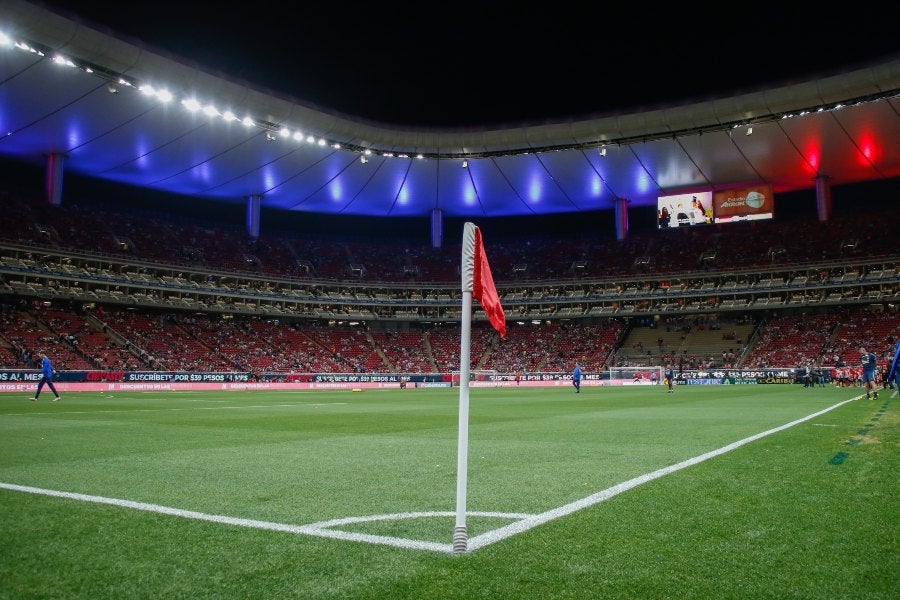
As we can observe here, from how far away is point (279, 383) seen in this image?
48.8 meters

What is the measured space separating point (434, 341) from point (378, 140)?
79.7ft

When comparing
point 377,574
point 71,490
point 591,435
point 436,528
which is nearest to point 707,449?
point 591,435

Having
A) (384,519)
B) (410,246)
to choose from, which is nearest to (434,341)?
(410,246)

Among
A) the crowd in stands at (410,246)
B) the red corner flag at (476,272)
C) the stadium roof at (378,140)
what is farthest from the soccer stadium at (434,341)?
the crowd in stands at (410,246)

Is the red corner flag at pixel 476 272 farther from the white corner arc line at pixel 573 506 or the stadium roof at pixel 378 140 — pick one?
the stadium roof at pixel 378 140

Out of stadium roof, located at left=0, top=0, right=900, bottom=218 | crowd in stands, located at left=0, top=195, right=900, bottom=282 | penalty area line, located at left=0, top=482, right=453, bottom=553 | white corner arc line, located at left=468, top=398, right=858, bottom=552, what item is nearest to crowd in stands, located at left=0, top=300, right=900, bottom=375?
crowd in stands, located at left=0, top=195, right=900, bottom=282

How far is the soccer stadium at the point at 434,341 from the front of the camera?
4340 millimetres

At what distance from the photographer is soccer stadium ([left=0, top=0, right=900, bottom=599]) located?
434 cm

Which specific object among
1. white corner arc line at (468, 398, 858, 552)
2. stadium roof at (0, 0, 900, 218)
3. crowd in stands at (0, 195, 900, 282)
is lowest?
white corner arc line at (468, 398, 858, 552)

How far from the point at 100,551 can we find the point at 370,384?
4932cm

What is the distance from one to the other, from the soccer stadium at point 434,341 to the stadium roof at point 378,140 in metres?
0.30

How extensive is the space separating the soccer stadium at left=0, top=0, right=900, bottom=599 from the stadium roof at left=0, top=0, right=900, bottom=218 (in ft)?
0.99

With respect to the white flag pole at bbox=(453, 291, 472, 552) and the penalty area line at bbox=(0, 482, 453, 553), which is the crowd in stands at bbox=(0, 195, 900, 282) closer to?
the penalty area line at bbox=(0, 482, 453, 553)

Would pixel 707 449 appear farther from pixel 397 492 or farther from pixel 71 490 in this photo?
pixel 71 490
